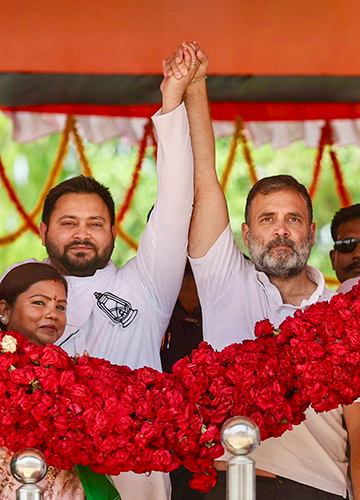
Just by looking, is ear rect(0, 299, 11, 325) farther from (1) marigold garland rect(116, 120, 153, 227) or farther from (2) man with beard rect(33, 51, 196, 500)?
(1) marigold garland rect(116, 120, 153, 227)

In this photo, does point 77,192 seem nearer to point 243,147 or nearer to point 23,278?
point 23,278

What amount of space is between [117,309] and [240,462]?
5.08 feet

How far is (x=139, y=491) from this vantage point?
3160 mm

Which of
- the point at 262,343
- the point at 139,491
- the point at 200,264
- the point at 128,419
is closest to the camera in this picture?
the point at 128,419

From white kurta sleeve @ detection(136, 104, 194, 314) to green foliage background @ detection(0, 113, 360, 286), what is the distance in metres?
1.18

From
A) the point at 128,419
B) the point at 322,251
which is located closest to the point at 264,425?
the point at 128,419

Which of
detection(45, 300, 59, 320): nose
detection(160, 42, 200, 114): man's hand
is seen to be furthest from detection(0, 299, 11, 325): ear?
detection(160, 42, 200, 114): man's hand

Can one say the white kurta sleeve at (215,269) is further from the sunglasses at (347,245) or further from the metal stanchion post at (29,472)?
the metal stanchion post at (29,472)

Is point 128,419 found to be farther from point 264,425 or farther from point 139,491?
point 139,491

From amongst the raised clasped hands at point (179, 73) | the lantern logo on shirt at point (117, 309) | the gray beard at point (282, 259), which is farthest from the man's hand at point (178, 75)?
the lantern logo on shirt at point (117, 309)

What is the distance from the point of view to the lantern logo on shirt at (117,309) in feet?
11.4

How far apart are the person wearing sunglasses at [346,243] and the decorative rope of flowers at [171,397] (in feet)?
4.61

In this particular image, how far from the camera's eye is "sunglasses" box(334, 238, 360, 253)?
423 cm

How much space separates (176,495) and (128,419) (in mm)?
1089
